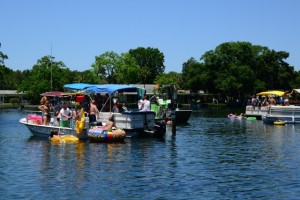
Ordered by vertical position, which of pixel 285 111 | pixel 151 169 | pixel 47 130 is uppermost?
pixel 285 111

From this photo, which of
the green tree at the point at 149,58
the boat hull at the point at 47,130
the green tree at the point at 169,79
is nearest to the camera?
the boat hull at the point at 47,130

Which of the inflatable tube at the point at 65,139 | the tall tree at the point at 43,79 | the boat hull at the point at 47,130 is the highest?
the tall tree at the point at 43,79

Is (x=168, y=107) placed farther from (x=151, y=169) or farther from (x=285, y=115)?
(x=151, y=169)

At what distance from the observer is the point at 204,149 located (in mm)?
30297

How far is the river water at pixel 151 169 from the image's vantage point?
17844mm

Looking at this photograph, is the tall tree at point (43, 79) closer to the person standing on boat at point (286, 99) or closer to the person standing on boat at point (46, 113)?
the person standing on boat at point (286, 99)

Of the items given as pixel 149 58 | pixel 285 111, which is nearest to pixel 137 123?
pixel 285 111

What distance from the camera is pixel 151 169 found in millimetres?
22438

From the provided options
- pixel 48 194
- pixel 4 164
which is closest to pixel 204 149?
pixel 4 164

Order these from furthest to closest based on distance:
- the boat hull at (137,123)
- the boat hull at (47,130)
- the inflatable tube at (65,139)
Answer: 1. the boat hull at (137,123)
2. the boat hull at (47,130)
3. the inflatable tube at (65,139)

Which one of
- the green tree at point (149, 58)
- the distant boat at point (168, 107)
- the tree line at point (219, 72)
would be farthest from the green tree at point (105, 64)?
the distant boat at point (168, 107)

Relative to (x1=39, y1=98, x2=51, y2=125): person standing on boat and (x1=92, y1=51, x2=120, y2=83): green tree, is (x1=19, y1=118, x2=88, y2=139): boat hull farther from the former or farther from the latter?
(x1=92, y1=51, x2=120, y2=83): green tree

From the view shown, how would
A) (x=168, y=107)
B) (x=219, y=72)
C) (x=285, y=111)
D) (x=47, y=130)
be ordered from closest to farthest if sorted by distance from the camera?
1. (x=47, y=130)
2. (x=168, y=107)
3. (x=285, y=111)
4. (x=219, y=72)

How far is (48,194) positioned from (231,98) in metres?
112
